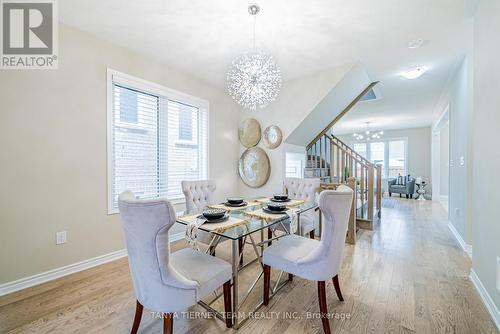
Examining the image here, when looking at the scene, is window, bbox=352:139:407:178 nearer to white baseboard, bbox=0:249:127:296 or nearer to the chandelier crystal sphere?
the chandelier crystal sphere

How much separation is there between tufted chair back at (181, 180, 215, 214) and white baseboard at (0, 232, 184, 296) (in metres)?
1.17

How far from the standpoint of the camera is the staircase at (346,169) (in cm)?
402

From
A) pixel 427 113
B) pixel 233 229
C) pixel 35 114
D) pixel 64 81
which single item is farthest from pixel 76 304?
pixel 427 113

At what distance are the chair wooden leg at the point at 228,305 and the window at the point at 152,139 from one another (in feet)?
6.42

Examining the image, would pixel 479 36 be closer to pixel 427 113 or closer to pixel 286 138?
pixel 286 138

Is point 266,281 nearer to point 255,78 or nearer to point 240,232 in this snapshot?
point 240,232

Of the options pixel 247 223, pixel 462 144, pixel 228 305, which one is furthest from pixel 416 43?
pixel 228 305

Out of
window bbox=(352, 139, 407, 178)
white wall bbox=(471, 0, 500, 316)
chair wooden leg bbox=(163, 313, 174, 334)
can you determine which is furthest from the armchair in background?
chair wooden leg bbox=(163, 313, 174, 334)

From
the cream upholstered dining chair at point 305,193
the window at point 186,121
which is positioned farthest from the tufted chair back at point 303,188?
the window at point 186,121

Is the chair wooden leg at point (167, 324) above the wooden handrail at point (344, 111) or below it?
below

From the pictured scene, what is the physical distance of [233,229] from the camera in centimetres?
154

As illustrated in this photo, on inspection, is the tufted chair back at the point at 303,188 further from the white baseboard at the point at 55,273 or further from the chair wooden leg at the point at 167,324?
the white baseboard at the point at 55,273

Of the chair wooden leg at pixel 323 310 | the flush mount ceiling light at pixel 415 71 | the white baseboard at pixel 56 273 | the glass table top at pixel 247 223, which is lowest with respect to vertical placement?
the white baseboard at pixel 56 273

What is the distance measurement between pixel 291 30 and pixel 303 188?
1.90 metres
